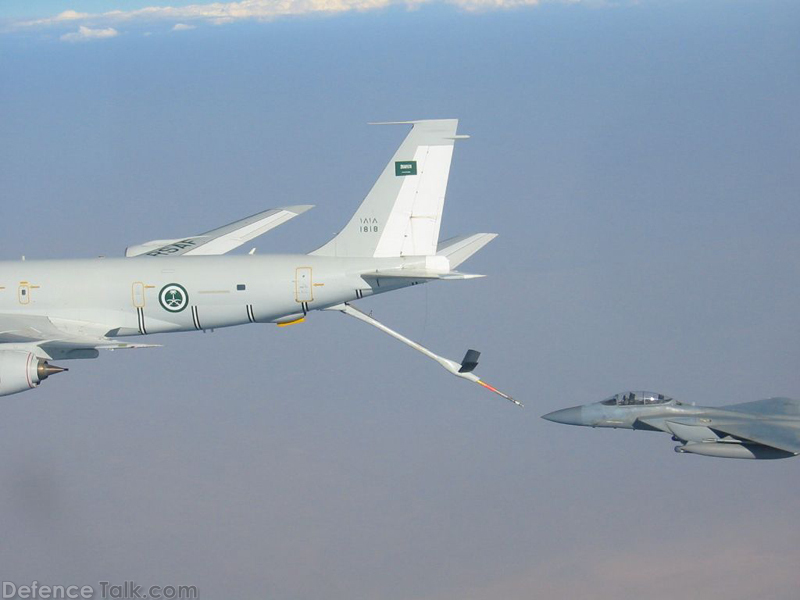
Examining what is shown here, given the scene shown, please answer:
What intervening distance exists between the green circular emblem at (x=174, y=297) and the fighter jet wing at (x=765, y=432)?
25.5 metres

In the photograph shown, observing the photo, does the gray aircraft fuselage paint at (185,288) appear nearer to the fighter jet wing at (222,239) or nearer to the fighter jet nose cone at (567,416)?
the fighter jet wing at (222,239)

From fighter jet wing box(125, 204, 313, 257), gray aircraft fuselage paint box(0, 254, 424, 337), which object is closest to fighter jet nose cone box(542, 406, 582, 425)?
gray aircraft fuselage paint box(0, 254, 424, 337)

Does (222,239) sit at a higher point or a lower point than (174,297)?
higher

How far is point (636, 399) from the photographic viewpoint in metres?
67.2

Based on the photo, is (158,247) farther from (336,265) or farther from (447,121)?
(447,121)

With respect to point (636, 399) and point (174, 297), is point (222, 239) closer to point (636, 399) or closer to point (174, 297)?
point (174, 297)

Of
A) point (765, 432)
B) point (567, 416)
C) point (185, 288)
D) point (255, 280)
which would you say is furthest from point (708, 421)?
→ point (185, 288)

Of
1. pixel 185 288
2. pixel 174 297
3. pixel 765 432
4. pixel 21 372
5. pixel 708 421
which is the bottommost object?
pixel 765 432

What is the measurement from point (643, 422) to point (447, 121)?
59.2ft

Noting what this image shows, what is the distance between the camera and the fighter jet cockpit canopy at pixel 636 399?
220 feet

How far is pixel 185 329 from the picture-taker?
2499 inches

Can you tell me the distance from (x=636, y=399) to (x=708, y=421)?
363cm

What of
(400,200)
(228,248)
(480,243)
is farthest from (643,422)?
(228,248)

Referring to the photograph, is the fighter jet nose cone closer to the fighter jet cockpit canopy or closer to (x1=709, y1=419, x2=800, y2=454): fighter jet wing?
A: the fighter jet cockpit canopy
